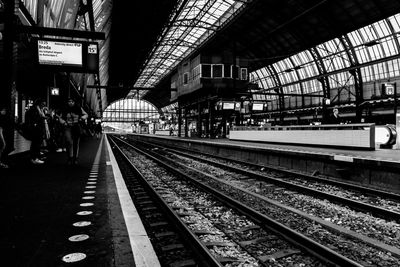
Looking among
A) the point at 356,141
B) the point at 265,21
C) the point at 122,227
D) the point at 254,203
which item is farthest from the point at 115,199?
the point at 265,21

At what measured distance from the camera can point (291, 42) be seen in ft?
113

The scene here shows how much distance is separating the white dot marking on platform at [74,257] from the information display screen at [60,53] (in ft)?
30.3

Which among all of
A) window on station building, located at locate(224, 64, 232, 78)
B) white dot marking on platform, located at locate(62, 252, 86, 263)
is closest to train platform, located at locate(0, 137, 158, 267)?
white dot marking on platform, located at locate(62, 252, 86, 263)

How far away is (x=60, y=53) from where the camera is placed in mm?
10648

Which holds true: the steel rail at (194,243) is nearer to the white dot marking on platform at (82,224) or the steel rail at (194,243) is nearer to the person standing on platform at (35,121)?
the white dot marking on platform at (82,224)

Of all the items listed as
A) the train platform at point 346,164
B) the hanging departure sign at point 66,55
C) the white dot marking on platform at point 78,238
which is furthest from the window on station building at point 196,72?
the white dot marking on platform at point 78,238

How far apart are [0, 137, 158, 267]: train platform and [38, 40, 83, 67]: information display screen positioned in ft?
18.0

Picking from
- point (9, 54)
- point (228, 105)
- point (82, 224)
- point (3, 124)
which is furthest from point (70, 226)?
point (228, 105)

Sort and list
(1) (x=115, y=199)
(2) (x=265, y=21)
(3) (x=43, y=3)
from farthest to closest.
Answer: (2) (x=265, y=21) → (3) (x=43, y=3) → (1) (x=115, y=199)

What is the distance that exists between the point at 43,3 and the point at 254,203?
9868mm

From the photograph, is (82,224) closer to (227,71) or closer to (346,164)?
(346,164)

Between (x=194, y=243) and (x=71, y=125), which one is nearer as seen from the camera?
(x=194, y=243)

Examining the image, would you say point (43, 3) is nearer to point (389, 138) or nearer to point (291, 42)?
point (389, 138)

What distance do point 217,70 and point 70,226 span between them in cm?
2758
